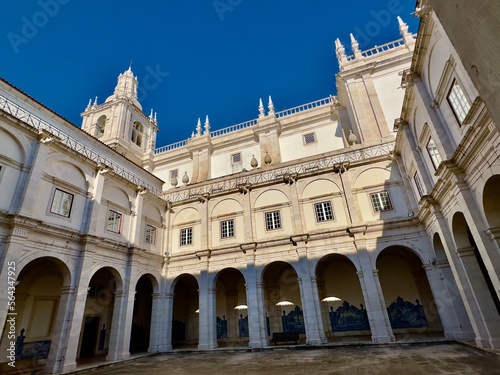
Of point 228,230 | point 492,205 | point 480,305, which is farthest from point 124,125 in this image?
point 480,305

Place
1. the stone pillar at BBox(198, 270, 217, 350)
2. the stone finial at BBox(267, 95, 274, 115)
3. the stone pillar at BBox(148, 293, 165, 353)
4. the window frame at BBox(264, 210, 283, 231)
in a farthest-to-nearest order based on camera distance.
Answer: the stone finial at BBox(267, 95, 274, 115), the window frame at BBox(264, 210, 283, 231), the stone pillar at BBox(148, 293, 165, 353), the stone pillar at BBox(198, 270, 217, 350)

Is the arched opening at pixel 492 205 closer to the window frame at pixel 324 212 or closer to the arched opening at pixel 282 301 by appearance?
the window frame at pixel 324 212

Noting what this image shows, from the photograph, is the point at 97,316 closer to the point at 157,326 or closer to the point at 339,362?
the point at 157,326

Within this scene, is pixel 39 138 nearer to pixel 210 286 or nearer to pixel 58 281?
pixel 58 281

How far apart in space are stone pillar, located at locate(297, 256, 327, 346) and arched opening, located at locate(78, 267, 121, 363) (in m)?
12.4

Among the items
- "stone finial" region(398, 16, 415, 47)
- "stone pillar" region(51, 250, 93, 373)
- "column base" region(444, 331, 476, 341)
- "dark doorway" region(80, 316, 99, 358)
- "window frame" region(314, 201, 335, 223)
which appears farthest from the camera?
"stone finial" region(398, 16, 415, 47)

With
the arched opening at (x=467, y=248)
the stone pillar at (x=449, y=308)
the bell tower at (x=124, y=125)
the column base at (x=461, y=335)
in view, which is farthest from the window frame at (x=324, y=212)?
the bell tower at (x=124, y=125)

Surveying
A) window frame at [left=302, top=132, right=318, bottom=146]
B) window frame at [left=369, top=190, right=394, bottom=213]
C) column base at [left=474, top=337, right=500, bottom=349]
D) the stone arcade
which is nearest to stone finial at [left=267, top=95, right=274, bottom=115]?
the stone arcade

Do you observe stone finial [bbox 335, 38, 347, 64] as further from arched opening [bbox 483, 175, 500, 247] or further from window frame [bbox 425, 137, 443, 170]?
arched opening [bbox 483, 175, 500, 247]

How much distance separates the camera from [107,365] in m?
14.6

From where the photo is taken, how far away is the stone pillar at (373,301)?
15.5m

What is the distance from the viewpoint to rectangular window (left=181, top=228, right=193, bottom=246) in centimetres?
2183

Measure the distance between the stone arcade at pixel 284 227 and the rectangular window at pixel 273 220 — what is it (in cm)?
10

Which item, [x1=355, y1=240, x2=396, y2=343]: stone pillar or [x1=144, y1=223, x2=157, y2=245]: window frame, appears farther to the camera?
[x1=144, y1=223, x2=157, y2=245]: window frame
